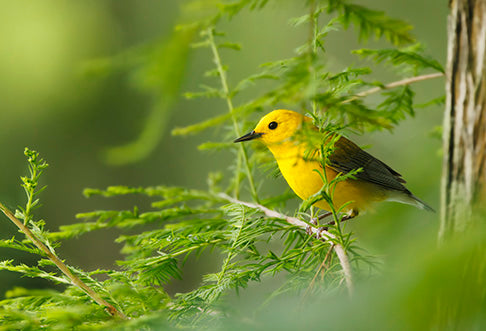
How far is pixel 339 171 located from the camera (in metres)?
2.09

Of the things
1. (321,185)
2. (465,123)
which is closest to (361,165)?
(321,185)

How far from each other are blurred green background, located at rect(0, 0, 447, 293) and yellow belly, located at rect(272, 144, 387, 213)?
2528 millimetres

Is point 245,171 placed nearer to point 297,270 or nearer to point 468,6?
point 297,270

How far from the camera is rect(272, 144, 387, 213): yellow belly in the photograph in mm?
1874

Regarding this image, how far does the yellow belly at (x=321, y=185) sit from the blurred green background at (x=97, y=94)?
2528 millimetres

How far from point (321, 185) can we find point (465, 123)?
824 mm

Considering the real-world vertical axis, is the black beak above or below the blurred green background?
below

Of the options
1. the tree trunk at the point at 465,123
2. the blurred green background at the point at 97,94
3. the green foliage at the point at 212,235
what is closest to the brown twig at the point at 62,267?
the green foliage at the point at 212,235

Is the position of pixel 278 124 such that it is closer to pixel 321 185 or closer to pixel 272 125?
pixel 272 125

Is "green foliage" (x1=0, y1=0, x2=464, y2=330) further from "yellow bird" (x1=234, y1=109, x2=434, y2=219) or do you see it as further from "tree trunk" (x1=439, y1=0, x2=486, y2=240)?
"yellow bird" (x1=234, y1=109, x2=434, y2=219)

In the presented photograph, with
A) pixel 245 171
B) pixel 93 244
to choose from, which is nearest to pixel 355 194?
pixel 245 171

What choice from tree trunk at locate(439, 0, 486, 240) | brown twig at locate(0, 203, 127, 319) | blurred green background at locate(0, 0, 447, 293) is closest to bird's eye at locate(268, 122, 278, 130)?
tree trunk at locate(439, 0, 486, 240)

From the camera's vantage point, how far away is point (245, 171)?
1955 mm

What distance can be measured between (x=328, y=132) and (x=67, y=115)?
704 cm
